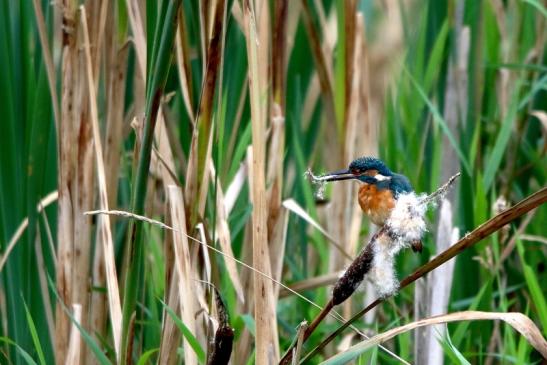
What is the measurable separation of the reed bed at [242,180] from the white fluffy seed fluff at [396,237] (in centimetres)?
1

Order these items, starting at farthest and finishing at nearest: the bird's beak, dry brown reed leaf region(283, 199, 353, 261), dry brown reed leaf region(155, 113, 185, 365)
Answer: dry brown reed leaf region(283, 199, 353, 261) < dry brown reed leaf region(155, 113, 185, 365) < the bird's beak

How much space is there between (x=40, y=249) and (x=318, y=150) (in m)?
1.28

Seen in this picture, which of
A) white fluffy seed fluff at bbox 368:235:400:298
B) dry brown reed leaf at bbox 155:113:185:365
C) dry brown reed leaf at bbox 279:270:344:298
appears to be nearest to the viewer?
white fluffy seed fluff at bbox 368:235:400:298

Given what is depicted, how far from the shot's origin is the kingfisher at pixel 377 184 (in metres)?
2.07

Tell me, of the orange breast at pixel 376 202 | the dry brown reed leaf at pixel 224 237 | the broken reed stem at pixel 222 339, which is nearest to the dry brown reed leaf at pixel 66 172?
the dry brown reed leaf at pixel 224 237

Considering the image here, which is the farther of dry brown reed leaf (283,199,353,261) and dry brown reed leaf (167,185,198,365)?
dry brown reed leaf (283,199,353,261)

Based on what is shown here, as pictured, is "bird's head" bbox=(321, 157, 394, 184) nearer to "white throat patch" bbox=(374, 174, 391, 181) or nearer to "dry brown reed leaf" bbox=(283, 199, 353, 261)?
"white throat patch" bbox=(374, 174, 391, 181)

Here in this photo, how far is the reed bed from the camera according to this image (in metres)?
1.70

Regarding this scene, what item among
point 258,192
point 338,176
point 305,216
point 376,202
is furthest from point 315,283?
point 258,192

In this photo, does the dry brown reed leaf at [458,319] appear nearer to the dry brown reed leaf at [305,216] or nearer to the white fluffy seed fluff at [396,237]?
the white fluffy seed fluff at [396,237]

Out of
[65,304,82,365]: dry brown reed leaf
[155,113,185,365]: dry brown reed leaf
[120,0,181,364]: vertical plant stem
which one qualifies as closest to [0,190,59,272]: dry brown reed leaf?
[65,304,82,365]: dry brown reed leaf

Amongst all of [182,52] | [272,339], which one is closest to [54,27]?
[182,52]

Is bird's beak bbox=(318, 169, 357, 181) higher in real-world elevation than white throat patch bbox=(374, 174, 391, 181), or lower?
higher

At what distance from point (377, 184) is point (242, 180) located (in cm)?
52
